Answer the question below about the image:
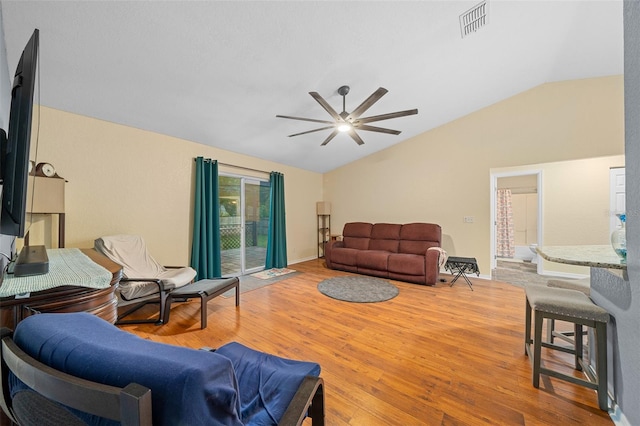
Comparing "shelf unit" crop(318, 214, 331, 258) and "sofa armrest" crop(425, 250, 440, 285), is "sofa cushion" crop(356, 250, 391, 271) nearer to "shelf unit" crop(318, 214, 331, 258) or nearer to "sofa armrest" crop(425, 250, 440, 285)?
"sofa armrest" crop(425, 250, 440, 285)

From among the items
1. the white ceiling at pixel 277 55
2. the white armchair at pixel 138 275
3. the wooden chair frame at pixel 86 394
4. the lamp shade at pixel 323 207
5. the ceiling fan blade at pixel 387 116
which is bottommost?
the white armchair at pixel 138 275

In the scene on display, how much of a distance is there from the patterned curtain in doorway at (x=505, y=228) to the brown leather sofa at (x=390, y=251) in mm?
3157

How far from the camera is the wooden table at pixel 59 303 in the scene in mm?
988

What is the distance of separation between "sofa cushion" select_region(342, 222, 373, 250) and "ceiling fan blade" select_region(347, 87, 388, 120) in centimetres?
298

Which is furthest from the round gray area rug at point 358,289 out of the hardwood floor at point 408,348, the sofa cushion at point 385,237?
the sofa cushion at point 385,237

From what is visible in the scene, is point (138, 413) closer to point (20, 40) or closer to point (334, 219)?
point (20, 40)

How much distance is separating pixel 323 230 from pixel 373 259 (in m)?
2.20

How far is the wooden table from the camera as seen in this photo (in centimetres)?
99

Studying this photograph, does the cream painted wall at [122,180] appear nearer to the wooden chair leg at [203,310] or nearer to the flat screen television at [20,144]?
the wooden chair leg at [203,310]

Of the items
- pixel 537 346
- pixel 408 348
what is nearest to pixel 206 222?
pixel 408 348

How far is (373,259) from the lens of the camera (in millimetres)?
4477

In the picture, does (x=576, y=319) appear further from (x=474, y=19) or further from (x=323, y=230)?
(x=323, y=230)

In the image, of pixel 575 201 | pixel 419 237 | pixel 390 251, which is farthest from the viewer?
pixel 390 251

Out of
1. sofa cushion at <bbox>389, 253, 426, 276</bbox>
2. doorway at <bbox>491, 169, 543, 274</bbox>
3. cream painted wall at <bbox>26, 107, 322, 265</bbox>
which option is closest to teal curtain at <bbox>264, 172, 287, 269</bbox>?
cream painted wall at <bbox>26, 107, 322, 265</bbox>
